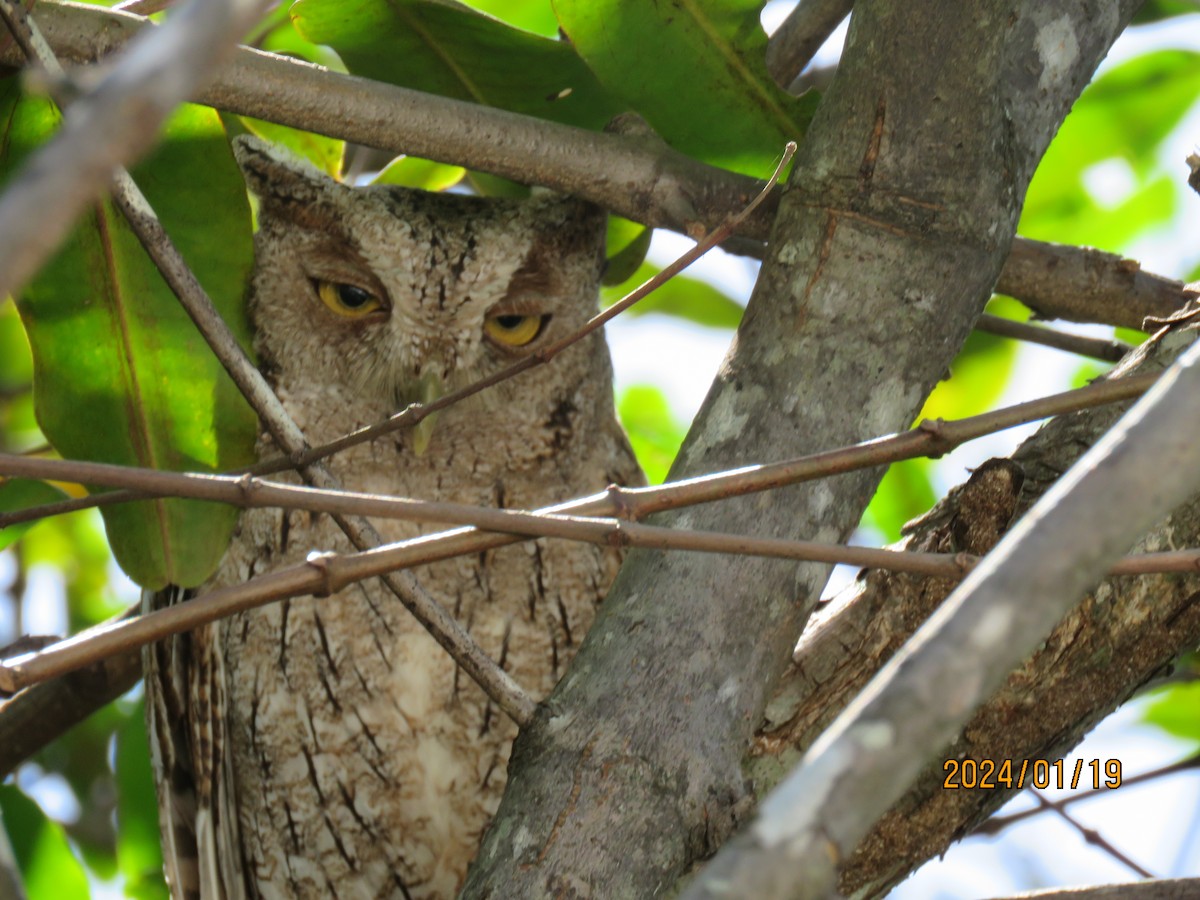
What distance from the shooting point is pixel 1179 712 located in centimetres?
250

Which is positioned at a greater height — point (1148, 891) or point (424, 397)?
point (424, 397)

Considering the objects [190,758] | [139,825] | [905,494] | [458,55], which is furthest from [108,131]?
[905,494]

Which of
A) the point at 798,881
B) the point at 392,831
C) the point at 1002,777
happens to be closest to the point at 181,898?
the point at 392,831

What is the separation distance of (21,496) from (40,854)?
1.94 ft

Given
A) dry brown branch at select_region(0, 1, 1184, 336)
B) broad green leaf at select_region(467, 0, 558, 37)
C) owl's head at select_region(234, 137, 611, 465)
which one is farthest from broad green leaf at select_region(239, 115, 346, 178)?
dry brown branch at select_region(0, 1, 1184, 336)

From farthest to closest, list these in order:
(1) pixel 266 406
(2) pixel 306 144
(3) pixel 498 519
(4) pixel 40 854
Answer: (2) pixel 306 144, (4) pixel 40 854, (1) pixel 266 406, (3) pixel 498 519

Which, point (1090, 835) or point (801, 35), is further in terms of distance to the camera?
point (801, 35)

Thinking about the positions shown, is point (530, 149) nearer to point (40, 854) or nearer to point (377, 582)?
point (377, 582)

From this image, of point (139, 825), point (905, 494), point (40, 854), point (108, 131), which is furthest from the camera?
point (905, 494)

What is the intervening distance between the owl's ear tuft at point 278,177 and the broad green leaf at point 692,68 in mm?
598

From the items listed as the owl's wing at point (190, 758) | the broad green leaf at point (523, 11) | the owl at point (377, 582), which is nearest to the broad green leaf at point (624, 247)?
the owl at point (377, 582)

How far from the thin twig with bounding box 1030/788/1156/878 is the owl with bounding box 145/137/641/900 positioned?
2.91ft

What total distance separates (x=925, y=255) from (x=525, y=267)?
0.89 metres

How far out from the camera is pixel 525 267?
2.16 m
